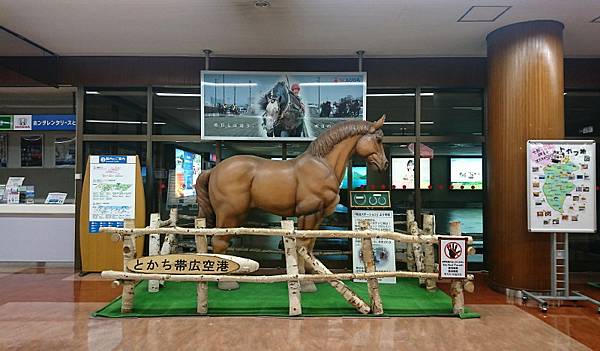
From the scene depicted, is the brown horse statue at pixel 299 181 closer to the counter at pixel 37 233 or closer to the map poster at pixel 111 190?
the map poster at pixel 111 190

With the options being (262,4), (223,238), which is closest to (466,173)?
(223,238)

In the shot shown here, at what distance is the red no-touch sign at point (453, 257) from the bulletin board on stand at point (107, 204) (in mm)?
3766

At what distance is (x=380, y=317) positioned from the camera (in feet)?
12.5

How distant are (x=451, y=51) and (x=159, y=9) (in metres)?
3.67

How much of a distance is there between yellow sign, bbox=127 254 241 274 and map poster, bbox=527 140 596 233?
3.11m

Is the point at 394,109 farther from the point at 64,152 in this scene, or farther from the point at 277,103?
the point at 64,152

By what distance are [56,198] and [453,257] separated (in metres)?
5.61

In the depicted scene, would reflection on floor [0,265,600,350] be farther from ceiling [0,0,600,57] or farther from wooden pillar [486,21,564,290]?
ceiling [0,0,600,57]

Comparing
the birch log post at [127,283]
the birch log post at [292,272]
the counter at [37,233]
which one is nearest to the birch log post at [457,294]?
the birch log post at [292,272]

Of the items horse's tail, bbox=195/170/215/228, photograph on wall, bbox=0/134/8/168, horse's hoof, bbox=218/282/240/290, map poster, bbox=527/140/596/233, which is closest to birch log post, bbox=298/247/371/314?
horse's hoof, bbox=218/282/240/290

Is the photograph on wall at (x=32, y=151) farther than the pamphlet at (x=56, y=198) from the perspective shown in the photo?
Yes

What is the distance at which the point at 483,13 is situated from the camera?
4328mm

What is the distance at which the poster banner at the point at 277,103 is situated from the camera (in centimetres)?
546

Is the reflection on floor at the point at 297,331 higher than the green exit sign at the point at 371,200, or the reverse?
the green exit sign at the point at 371,200
